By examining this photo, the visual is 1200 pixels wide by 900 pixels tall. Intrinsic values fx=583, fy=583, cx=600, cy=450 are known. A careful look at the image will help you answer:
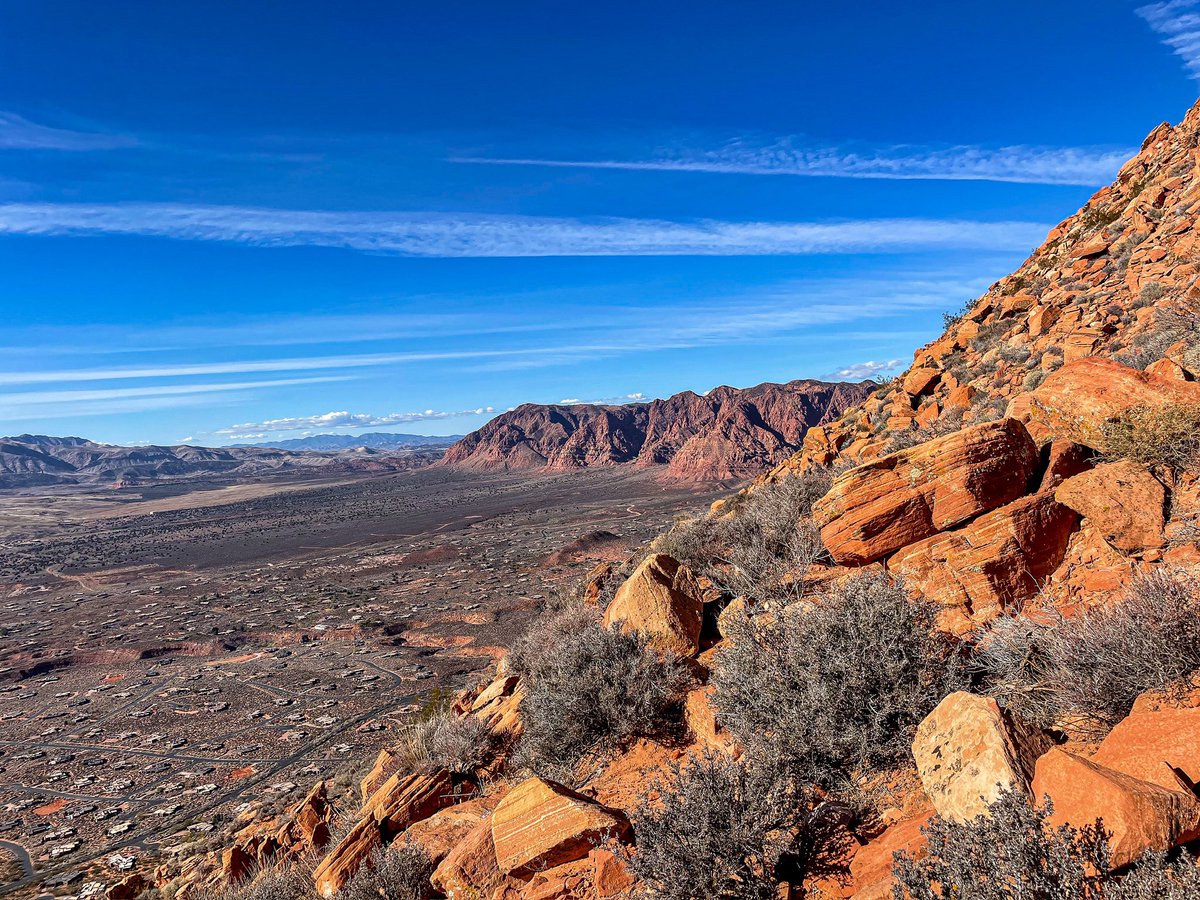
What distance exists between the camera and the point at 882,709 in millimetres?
4531

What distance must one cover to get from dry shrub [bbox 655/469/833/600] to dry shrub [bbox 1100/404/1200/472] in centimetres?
330

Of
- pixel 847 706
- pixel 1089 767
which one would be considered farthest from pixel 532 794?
pixel 1089 767

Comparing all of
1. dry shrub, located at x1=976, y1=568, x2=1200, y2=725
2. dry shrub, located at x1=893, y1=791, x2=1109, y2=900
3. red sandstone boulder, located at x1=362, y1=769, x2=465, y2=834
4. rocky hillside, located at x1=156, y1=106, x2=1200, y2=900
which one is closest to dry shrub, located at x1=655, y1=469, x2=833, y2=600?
rocky hillside, located at x1=156, y1=106, x2=1200, y2=900

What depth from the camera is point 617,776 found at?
6258 millimetres

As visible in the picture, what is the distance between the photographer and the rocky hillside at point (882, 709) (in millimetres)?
3029

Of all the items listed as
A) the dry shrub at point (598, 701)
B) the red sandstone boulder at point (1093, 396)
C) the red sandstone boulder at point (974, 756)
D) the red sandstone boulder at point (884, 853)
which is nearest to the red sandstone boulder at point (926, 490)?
the red sandstone boulder at point (1093, 396)

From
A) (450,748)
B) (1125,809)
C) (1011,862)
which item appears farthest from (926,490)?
(450,748)

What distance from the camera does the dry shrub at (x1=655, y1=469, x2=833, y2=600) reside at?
766 centimetres

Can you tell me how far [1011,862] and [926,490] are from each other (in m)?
4.72

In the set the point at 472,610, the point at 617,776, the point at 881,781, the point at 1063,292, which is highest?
the point at 1063,292

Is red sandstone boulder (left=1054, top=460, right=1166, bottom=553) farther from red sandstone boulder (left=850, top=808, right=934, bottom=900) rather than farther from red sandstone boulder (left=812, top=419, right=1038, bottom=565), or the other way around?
red sandstone boulder (left=850, top=808, right=934, bottom=900)

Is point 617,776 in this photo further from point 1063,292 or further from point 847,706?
point 1063,292

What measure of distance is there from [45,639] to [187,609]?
25.6ft

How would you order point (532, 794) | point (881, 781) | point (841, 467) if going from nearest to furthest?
1. point (881, 781)
2. point (532, 794)
3. point (841, 467)
